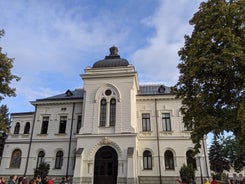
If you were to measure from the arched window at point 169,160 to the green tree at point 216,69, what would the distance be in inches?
450

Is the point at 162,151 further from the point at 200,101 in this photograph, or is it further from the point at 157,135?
the point at 200,101

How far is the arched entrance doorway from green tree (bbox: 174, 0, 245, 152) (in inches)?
406

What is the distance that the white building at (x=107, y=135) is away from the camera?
20297mm

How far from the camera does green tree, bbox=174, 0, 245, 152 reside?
10164 mm

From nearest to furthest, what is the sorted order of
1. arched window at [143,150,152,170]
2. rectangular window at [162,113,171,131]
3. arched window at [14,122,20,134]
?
arched window at [143,150,152,170] → rectangular window at [162,113,171,131] → arched window at [14,122,20,134]

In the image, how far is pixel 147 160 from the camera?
22.6 m

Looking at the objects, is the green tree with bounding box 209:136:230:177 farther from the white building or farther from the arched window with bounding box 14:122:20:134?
the arched window with bounding box 14:122:20:134

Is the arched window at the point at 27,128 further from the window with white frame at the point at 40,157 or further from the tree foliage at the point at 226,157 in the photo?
the tree foliage at the point at 226,157

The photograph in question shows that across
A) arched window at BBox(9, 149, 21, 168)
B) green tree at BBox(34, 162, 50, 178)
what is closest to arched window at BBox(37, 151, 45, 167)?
green tree at BBox(34, 162, 50, 178)

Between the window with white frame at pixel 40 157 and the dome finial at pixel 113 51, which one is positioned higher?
the dome finial at pixel 113 51

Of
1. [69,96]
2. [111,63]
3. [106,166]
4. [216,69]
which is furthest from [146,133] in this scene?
[216,69]

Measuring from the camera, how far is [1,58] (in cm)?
1700

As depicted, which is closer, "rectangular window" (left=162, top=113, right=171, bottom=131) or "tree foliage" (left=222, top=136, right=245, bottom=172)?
"rectangular window" (left=162, top=113, right=171, bottom=131)

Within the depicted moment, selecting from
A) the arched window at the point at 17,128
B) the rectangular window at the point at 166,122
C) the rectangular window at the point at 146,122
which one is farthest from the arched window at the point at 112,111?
the arched window at the point at 17,128
